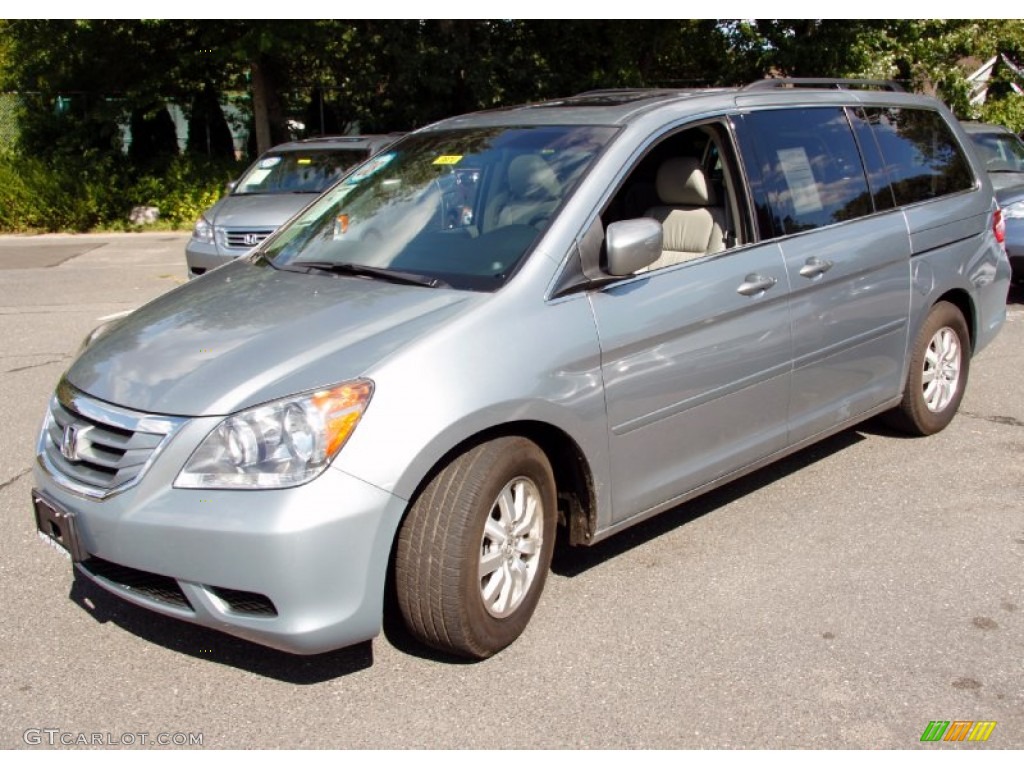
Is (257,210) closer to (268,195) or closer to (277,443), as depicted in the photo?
(268,195)

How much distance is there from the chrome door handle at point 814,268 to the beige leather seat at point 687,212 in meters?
0.37

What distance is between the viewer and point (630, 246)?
371cm

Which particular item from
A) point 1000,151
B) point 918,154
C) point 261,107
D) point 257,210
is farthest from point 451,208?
point 261,107

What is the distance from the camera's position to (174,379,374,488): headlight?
306 centimetres

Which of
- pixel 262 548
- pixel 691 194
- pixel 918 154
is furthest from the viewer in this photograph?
pixel 918 154

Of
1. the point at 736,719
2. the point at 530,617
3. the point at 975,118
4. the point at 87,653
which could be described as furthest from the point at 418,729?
the point at 975,118

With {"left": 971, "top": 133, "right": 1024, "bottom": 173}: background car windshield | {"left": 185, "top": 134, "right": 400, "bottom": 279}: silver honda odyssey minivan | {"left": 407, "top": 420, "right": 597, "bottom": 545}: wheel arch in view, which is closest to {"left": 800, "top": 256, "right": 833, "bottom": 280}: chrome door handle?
{"left": 407, "top": 420, "right": 597, "bottom": 545}: wheel arch

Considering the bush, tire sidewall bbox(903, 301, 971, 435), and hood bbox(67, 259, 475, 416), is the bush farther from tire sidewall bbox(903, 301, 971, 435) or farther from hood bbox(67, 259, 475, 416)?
hood bbox(67, 259, 475, 416)

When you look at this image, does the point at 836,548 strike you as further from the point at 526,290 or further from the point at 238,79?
the point at 238,79

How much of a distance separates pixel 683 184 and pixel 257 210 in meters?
7.09

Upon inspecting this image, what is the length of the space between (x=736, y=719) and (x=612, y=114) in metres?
2.39

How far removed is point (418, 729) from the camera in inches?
125

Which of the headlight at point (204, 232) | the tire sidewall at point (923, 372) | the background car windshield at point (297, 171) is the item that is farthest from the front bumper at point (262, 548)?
the background car windshield at point (297, 171)
